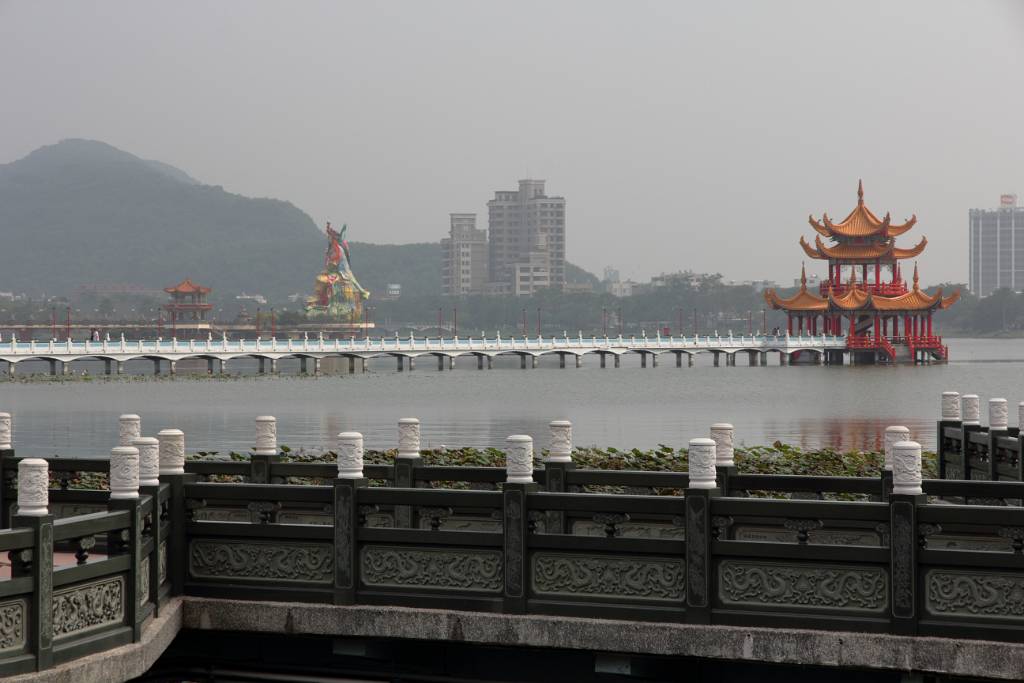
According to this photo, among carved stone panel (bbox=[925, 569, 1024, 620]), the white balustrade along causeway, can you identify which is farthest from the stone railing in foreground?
the white balustrade along causeway

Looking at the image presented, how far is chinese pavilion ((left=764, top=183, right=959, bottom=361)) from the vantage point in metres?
Result: 112

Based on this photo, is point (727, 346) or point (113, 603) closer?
point (113, 603)

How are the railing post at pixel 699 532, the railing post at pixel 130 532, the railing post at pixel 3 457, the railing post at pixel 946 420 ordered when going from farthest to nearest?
the railing post at pixel 946 420, the railing post at pixel 3 457, the railing post at pixel 130 532, the railing post at pixel 699 532

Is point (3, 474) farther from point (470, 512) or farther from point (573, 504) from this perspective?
point (573, 504)

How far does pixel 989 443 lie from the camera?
45.6ft

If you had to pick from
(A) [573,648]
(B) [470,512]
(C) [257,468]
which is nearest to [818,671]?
(A) [573,648]

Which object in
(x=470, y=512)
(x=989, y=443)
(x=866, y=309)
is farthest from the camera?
(x=866, y=309)

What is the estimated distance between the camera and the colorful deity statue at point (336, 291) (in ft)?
545

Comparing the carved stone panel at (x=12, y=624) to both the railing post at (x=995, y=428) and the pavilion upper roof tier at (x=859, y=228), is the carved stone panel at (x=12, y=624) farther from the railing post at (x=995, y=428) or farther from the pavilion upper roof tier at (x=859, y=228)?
the pavilion upper roof tier at (x=859, y=228)

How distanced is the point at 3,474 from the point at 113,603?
4.21 m

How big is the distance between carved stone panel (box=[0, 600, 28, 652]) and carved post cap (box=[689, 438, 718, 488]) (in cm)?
373

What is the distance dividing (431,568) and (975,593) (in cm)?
318

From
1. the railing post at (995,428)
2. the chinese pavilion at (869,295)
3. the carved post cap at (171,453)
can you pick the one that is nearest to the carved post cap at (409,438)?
the carved post cap at (171,453)

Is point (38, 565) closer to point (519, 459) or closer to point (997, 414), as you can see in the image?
point (519, 459)
